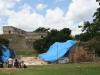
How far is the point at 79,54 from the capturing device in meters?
38.8

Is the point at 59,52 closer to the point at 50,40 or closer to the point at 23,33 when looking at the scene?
the point at 50,40

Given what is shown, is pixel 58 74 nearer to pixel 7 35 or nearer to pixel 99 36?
pixel 99 36

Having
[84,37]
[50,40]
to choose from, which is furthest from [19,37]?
[84,37]

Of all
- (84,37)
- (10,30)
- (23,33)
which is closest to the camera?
(84,37)

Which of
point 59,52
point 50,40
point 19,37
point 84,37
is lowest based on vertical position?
point 59,52

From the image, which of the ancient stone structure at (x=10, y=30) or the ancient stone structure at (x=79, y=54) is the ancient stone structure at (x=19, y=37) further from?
the ancient stone structure at (x=79, y=54)

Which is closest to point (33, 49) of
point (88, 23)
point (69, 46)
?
point (69, 46)

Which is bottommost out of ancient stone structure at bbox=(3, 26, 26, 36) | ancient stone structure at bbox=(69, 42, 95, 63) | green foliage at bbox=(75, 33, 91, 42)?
ancient stone structure at bbox=(69, 42, 95, 63)

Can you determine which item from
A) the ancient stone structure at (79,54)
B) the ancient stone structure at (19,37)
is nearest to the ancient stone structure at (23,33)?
the ancient stone structure at (19,37)

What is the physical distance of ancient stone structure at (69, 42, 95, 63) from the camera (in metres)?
38.4

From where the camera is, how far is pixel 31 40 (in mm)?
78188

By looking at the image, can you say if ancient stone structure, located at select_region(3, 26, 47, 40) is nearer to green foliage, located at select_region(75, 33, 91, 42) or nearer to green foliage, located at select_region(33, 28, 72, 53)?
green foliage, located at select_region(33, 28, 72, 53)

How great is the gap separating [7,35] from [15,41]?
165 inches

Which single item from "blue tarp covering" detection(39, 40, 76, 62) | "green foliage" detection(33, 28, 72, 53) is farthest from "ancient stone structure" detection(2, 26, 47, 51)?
"blue tarp covering" detection(39, 40, 76, 62)
